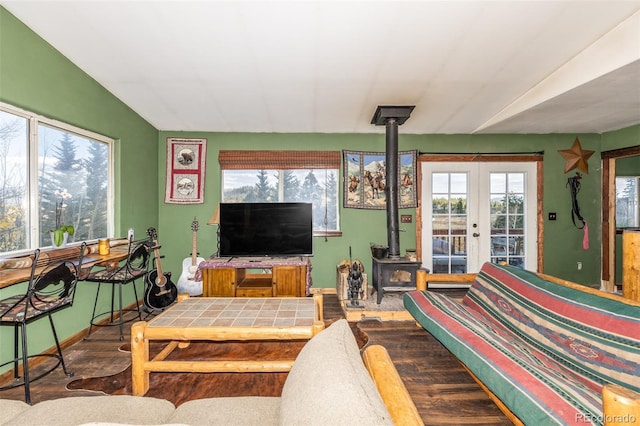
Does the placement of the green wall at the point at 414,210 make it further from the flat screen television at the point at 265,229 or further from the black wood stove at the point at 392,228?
the black wood stove at the point at 392,228

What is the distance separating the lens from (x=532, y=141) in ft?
15.2

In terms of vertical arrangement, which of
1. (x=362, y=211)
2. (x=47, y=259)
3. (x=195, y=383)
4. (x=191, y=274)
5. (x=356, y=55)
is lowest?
(x=195, y=383)

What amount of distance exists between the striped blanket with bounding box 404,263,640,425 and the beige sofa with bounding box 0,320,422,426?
674mm

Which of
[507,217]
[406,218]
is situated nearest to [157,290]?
[406,218]

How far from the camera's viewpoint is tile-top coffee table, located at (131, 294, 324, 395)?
1837 mm

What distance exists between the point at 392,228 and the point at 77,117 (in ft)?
11.6

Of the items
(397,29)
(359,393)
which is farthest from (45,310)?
(397,29)

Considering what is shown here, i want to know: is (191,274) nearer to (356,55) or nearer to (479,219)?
(356,55)

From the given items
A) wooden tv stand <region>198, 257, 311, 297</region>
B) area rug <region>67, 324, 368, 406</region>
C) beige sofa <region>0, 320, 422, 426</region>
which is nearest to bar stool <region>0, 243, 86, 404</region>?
area rug <region>67, 324, 368, 406</region>

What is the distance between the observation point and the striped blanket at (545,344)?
1.22 meters

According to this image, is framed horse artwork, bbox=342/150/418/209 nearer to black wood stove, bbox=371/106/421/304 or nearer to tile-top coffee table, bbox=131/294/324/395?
black wood stove, bbox=371/106/421/304

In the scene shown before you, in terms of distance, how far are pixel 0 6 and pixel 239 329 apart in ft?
8.66

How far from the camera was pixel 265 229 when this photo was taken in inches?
160

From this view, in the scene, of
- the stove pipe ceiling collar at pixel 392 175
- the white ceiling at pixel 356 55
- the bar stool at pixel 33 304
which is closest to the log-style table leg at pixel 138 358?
the bar stool at pixel 33 304
